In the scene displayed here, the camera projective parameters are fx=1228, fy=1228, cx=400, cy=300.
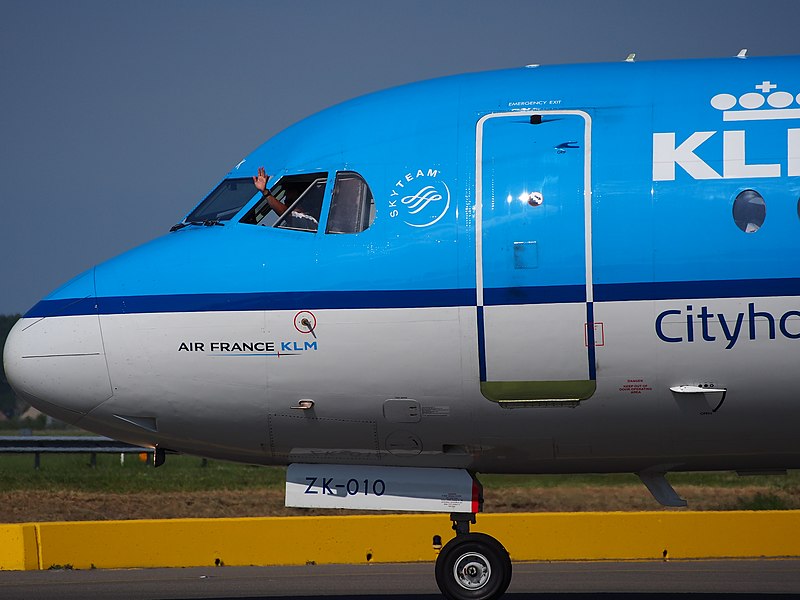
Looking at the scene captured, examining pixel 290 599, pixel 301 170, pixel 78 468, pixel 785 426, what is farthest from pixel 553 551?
pixel 78 468

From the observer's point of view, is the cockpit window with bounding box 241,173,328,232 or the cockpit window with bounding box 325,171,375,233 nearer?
the cockpit window with bounding box 325,171,375,233

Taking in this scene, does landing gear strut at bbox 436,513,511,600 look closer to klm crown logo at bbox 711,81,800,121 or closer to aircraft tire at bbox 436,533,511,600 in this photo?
aircraft tire at bbox 436,533,511,600

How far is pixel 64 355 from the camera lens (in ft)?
31.4

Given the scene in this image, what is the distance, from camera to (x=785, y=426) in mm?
9367

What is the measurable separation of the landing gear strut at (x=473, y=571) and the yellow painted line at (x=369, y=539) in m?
4.94

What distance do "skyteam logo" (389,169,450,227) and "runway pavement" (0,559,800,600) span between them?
4.58m

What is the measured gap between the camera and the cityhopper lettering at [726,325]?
8.95 meters

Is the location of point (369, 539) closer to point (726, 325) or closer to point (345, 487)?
point (345, 487)

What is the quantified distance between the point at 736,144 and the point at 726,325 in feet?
4.57

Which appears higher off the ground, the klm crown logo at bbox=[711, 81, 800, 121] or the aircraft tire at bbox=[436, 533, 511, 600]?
the klm crown logo at bbox=[711, 81, 800, 121]

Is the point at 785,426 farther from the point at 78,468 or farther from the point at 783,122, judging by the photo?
the point at 78,468

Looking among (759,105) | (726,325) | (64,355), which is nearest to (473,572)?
(726,325)

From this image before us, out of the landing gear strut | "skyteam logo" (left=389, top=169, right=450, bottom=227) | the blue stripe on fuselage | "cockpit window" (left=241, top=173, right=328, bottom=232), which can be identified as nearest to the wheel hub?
the landing gear strut

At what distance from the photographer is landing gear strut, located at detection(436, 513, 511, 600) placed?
9.99m
